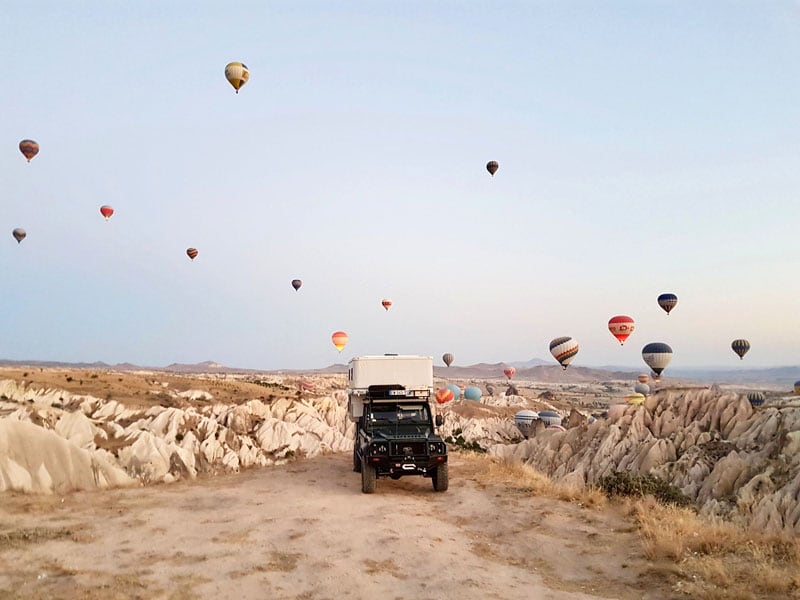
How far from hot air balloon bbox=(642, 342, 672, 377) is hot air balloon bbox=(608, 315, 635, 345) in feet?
26.4

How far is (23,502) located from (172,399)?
1076 inches

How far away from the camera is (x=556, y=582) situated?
30.7 ft

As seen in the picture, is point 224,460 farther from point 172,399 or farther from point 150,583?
point 172,399

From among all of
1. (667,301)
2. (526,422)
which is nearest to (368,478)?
(667,301)

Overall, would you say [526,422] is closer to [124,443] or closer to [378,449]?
[124,443]

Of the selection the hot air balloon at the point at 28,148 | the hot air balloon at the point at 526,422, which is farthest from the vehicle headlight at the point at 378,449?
the hot air balloon at the point at 526,422

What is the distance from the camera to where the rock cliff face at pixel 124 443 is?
16.4m

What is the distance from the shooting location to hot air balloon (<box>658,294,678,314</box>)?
6594cm

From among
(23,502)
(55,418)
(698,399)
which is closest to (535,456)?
(698,399)

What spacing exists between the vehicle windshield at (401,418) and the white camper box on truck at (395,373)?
30.0 inches

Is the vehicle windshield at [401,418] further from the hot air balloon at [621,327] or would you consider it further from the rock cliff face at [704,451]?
the hot air balloon at [621,327]

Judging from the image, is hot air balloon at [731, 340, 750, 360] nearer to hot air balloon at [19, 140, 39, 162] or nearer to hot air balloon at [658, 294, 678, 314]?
hot air balloon at [658, 294, 678, 314]

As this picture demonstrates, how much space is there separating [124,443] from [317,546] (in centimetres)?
1327

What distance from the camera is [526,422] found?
3091 inches
